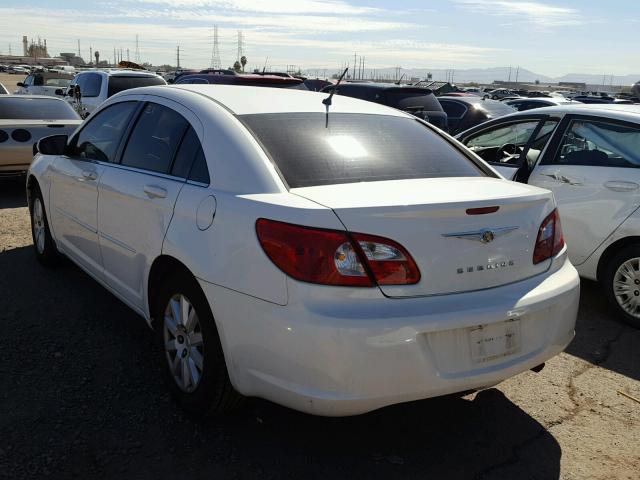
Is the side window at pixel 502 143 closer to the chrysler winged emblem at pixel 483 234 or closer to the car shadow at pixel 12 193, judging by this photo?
the chrysler winged emblem at pixel 483 234

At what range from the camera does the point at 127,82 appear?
44.7ft

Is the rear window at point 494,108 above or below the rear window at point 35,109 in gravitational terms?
above

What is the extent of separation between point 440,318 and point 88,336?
258 cm

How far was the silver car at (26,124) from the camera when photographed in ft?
28.3

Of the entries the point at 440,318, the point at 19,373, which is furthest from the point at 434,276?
the point at 19,373

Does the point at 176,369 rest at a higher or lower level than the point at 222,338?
lower

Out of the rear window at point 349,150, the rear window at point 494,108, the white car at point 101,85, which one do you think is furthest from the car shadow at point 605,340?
the white car at point 101,85

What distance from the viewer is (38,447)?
9.45ft

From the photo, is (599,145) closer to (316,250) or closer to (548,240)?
(548,240)

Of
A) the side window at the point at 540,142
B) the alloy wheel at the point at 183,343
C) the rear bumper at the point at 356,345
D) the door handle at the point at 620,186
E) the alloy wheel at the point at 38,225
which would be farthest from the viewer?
the alloy wheel at the point at 38,225

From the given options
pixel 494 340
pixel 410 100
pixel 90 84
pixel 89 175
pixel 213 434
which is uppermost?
pixel 410 100

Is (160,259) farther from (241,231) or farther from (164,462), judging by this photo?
(164,462)

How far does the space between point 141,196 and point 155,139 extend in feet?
1.31

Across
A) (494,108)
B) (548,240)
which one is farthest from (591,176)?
(494,108)
